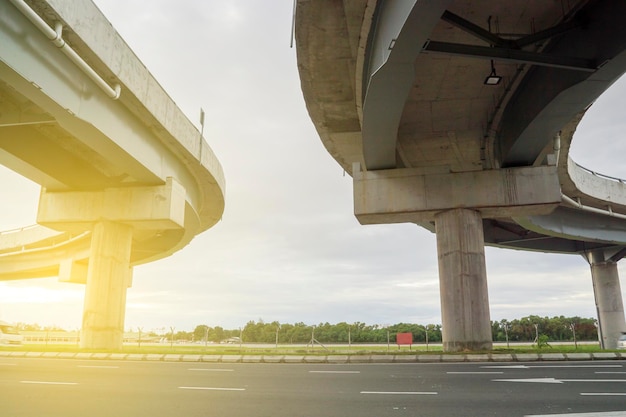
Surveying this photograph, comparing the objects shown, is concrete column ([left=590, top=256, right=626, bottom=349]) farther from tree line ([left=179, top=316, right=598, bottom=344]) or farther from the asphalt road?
the asphalt road

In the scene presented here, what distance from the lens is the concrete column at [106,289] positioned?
19803 mm

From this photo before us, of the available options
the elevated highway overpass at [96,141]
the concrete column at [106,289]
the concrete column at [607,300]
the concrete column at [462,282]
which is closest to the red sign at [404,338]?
the concrete column at [462,282]

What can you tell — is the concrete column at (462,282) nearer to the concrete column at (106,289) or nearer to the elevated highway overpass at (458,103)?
the elevated highway overpass at (458,103)

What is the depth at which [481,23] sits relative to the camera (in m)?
12.9

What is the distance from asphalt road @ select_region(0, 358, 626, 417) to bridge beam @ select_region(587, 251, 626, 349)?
3150 centimetres

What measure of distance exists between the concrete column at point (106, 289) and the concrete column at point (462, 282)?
13.4 meters

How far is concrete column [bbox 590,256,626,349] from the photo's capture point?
38.3 m

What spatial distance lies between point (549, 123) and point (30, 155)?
18146mm

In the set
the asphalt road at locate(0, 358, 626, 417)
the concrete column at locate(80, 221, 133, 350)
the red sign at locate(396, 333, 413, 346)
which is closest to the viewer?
the asphalt road at locate(0, 358, 626, 417)

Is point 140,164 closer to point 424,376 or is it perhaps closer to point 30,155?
point 30,155

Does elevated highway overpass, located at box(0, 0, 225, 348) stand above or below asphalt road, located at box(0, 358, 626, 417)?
above

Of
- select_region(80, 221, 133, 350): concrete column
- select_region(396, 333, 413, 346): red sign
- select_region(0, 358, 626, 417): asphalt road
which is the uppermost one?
select_region(80, 221, 133, 350): concrete column

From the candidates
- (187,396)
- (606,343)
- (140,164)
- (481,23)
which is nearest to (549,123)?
(481,23)

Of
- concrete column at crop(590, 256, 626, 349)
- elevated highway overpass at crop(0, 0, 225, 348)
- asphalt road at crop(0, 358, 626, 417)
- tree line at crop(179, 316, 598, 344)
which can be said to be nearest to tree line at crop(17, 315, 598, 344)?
tree line at crop(179, 316, 598, 344)
